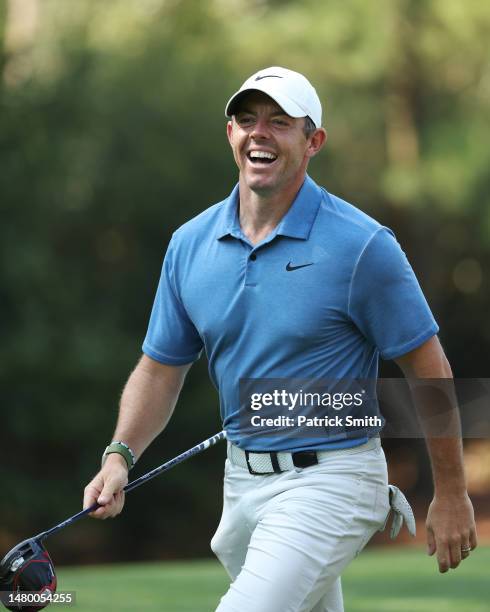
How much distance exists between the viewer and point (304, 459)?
4.31 m

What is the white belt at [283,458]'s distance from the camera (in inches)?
170

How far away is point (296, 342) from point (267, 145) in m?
0.69

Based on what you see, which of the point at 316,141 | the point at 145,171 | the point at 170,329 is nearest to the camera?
the point at 316,141

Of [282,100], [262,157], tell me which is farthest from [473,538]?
[282,100]

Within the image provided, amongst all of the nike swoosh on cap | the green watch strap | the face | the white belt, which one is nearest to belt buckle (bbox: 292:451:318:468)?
the white belt

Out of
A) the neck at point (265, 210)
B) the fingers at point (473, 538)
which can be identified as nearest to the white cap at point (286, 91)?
the neck at point (265, 210)

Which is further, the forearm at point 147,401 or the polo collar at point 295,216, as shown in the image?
the forearm at point 147,401

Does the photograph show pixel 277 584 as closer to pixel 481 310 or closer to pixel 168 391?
pixel 168 391

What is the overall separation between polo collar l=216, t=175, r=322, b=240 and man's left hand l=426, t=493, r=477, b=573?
0.99 metres

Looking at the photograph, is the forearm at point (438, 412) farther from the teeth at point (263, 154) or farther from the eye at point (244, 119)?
the eye at point (244, 119)

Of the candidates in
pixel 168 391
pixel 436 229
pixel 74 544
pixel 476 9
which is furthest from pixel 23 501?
pixel 168 391

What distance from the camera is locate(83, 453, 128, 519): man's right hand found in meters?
4.45

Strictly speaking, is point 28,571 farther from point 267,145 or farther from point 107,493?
point 267,145

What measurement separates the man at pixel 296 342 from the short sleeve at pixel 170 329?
114 millimetres
